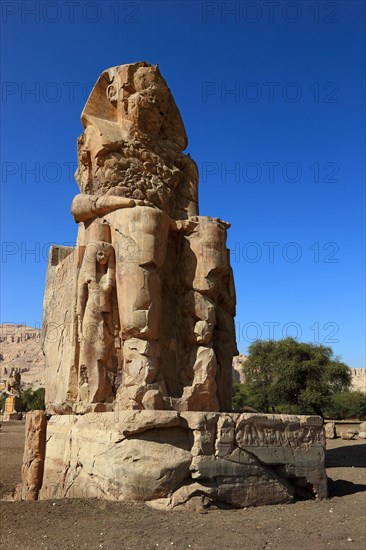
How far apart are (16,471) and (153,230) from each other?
4.98 m

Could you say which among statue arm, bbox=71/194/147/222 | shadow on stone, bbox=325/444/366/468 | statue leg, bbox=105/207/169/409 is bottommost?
shadow on stone, bbox=325/444/366/468

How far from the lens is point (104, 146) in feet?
20.7

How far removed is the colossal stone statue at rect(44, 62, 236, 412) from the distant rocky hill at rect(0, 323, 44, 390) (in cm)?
7364

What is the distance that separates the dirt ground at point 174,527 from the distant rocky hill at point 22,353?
75.2m

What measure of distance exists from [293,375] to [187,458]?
18286 millimetres

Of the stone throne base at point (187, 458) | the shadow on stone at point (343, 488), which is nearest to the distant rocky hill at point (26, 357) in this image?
the shadow on stone at point (343, 488)

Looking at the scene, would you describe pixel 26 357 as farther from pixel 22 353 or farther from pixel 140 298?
pixel 140 298

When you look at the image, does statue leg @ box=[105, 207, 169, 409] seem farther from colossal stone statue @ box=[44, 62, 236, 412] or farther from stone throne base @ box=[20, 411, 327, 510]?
stone throne base @ box=[20, 411, 327, 510]

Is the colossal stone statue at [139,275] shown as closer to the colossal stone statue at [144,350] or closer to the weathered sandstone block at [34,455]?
the colossal stone statue at [144,350]

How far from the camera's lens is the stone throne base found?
4.46m

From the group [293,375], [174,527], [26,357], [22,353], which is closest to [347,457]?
[174,527]

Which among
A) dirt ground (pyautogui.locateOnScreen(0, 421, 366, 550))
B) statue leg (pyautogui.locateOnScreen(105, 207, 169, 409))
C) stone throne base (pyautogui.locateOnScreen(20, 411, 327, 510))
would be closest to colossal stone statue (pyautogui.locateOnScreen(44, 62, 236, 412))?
statue leg (pyautogui.locateOnScreen(105, 207, 169, 409))

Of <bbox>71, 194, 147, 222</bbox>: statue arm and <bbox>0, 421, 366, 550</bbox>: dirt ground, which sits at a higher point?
<bbox>71, 194, 147, 222</bbox>: statue arm

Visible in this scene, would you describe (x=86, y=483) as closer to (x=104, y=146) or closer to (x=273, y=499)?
(x=273, y=499)
